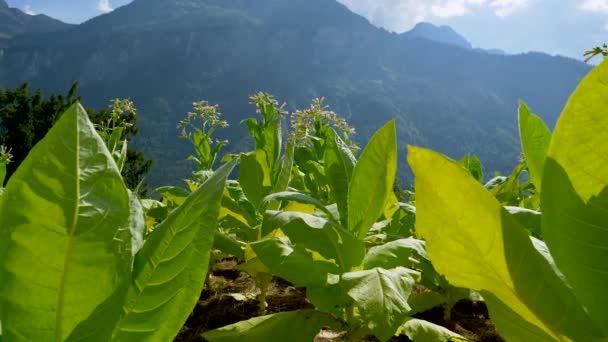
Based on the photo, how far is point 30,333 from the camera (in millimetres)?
572

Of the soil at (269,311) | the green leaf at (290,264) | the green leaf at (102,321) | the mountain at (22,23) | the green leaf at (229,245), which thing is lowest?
the soil at (269,311)

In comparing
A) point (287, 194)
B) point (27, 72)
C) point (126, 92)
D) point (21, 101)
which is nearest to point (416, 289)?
point (287, 194)

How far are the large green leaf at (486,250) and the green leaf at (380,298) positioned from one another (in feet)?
1.17

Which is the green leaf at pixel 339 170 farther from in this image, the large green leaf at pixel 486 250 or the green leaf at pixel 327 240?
the large green leaf at pixel 486 250

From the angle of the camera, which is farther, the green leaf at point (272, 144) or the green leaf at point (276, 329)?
the green leaf at point (272, 144)

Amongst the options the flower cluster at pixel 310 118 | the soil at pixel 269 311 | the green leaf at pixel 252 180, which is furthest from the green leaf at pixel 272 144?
the soil at pixel 269 311

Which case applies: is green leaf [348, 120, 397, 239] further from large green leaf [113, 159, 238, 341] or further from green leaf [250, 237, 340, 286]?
large green leaf [113, 159, 238, 341]

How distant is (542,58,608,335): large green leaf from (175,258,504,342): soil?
113 centimetres

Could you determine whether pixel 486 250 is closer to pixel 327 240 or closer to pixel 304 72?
pixel 327 240

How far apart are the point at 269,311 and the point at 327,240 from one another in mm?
788

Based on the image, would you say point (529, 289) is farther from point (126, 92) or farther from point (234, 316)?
point (126, 92)

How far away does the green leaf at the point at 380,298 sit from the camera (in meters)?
1.01

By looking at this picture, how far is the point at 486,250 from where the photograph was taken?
65 centimetres

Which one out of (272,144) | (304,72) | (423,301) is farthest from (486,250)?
(304,72)
